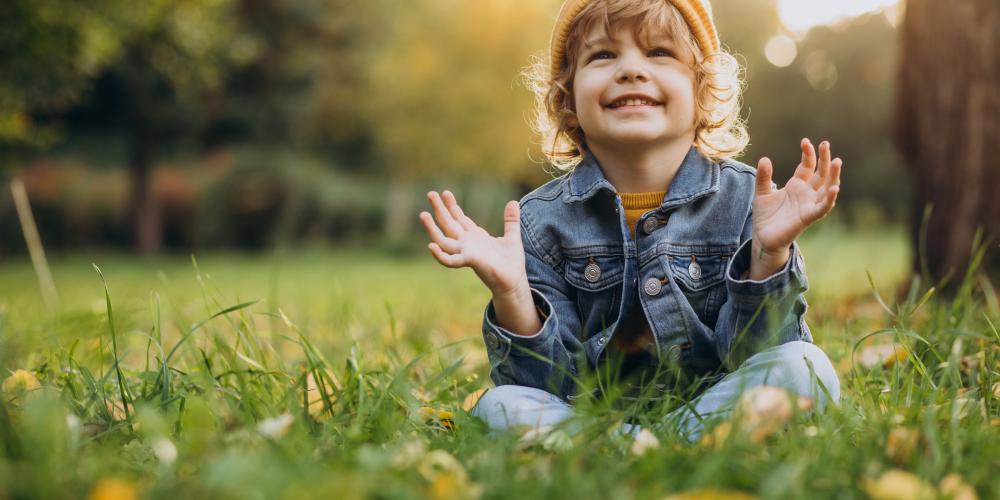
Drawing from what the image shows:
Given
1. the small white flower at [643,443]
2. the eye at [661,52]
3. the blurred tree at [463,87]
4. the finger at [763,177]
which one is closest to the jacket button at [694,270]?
the finger at [763,177]

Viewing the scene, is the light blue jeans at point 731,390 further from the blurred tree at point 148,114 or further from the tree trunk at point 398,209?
the tree trunk at point 398,209

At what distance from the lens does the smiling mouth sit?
192 cm

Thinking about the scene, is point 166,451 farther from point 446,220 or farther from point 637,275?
point 637,275

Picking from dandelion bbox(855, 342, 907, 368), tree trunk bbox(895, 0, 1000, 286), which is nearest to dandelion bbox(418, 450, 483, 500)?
dandelion bbox(855, 342, 907, 368)

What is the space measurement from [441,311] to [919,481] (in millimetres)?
3067

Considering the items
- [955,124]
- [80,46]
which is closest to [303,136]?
[80,46]

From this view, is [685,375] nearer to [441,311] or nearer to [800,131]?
[441,311]

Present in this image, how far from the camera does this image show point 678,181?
199 cm

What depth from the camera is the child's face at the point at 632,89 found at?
1.91 m

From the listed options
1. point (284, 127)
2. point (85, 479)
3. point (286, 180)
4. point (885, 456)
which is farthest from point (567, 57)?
point (284, 127)

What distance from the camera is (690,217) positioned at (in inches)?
77.2

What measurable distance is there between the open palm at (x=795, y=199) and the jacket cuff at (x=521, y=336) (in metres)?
0.49

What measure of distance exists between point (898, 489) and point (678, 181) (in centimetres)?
108

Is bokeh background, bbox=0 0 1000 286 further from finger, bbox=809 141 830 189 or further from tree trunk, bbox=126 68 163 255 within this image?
finger, bbox=809 141 830 189
